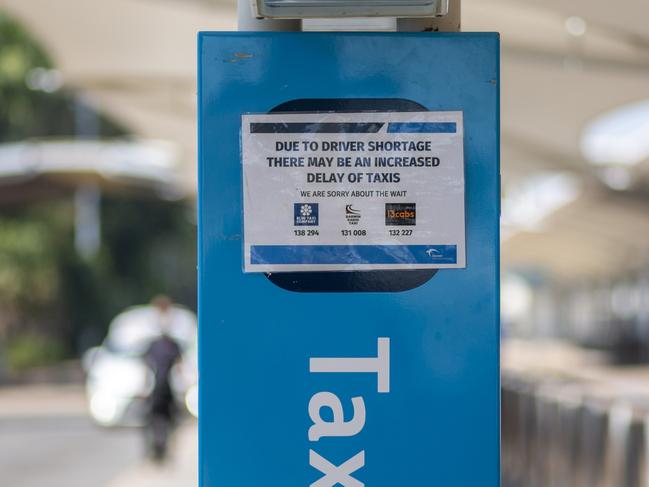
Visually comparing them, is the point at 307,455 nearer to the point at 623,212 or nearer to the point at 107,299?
the point at 623,212

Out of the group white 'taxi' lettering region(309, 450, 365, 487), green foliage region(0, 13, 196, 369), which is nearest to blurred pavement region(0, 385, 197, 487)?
green foliage region(0, 13, 196, 369)

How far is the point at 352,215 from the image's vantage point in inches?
134

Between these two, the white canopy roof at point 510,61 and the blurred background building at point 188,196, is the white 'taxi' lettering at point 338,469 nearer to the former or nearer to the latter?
the blurred background building at point 188,196

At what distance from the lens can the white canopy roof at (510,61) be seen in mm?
14078

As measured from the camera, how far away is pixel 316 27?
377 centimetres

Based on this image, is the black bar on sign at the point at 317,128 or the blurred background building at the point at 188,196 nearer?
the black bar on sign at the point at 317,128

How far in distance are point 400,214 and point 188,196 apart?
36624 mm

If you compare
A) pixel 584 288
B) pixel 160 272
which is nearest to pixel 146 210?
pixel 160 272

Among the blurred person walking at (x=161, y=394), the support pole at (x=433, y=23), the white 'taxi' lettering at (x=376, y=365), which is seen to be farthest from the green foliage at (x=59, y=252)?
the white 'taxi' lettering at (x=376, y=365)

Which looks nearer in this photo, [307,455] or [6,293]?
[307,455]

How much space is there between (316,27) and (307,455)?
1.20 metres

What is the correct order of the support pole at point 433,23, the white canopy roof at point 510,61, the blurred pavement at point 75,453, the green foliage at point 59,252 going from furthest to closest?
1. the green foliage at point 59,252
2. the blurred pavement at point 75,453
3. the white canopy roof at point 510,61
4. the support pole at point 433,23

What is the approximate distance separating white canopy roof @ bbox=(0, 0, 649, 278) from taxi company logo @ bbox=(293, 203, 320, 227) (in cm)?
831

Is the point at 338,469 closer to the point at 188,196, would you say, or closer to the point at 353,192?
the point at 353,192
